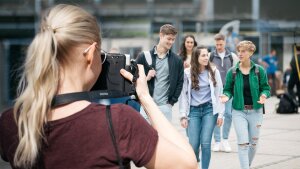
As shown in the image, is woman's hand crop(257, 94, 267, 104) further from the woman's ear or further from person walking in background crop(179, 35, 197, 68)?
the woman's ear

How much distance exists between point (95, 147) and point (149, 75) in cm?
557

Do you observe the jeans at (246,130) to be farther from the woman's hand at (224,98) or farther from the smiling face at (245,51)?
the smiling face at (245,51)

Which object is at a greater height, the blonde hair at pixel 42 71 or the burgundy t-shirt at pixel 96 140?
the blonde hair at pixel 42 71

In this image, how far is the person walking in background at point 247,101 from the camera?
786 cm

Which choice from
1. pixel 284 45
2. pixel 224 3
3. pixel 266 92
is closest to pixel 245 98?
pixel 266 92

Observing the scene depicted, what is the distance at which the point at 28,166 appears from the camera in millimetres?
2283

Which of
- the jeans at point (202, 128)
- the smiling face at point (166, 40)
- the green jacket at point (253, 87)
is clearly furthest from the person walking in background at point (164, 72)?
the green jacket at point (253, 87)

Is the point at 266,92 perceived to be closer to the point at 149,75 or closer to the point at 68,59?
the point at 149,75

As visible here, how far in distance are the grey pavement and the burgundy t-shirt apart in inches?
257

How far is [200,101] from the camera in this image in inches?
329

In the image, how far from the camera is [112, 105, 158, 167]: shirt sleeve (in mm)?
2229

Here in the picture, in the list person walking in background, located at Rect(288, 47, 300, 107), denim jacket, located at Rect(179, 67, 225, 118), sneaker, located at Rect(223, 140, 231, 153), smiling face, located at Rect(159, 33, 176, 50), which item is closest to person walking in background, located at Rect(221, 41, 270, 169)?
denim jacket, located at Rect(179, 67, 225, 118)

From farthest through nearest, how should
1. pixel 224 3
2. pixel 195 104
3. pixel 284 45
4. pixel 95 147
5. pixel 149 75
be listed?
pixel 224 3 → pixel 284 45 → pixel 195 104 → pixel 149 75 → pixel 95 147

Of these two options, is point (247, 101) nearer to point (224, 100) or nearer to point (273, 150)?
point (224, 100)
